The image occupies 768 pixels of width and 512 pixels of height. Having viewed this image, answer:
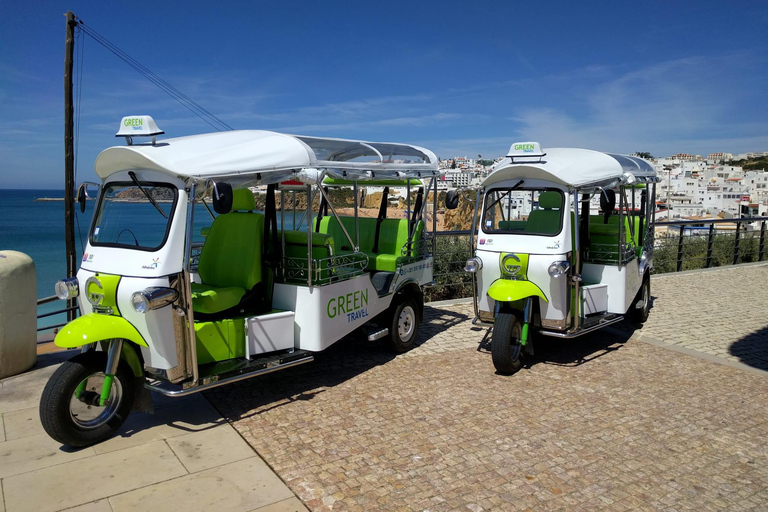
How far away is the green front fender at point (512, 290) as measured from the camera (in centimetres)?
676

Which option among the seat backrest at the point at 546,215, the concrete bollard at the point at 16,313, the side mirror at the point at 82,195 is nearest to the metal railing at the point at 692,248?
the seat backrest at the point at 546,215

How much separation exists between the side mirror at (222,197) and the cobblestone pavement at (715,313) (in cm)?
686

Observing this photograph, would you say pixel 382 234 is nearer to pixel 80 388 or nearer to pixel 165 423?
pixel 165 423

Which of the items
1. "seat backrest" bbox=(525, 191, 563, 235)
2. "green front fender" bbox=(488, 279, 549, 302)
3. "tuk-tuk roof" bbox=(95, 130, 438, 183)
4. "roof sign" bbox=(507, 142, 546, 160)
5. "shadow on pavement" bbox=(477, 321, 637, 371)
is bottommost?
"shadow on pavement" bbox=(477, 321, 637, 371)

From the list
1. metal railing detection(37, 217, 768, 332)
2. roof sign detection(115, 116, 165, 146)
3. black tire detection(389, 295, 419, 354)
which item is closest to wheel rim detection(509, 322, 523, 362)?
black tire detection(389, 295, 419, 354)

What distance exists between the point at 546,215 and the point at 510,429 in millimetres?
3595

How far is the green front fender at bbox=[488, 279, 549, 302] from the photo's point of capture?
676cm

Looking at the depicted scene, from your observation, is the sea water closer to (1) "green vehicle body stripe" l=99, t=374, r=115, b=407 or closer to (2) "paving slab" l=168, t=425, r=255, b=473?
(1) "green vehicle body stripe" l=99, t=374, r=115, b=407

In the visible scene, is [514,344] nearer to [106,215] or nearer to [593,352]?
[593,352]

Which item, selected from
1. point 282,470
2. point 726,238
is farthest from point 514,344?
point 726,238

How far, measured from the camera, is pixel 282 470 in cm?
469

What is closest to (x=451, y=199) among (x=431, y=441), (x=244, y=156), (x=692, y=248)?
(x=244, y=156)

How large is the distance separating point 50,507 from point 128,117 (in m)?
3.44

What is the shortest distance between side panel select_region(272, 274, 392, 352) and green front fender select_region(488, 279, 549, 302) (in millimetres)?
1679
